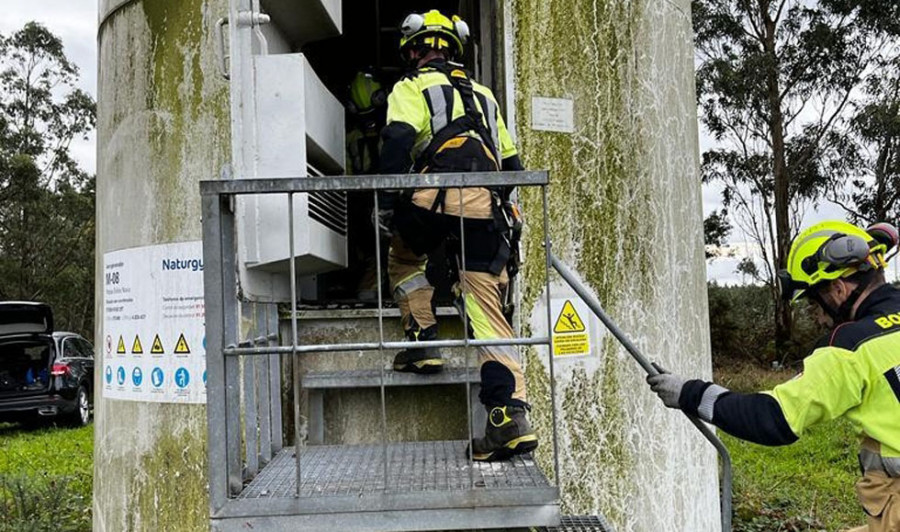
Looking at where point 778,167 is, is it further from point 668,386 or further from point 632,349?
point 632,349

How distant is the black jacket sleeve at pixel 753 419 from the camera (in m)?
3.15

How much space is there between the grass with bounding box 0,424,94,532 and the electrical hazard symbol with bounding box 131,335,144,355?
2.43m

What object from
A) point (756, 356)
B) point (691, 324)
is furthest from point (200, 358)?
point (756, 356)

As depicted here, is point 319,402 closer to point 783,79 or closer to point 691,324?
point 691,324

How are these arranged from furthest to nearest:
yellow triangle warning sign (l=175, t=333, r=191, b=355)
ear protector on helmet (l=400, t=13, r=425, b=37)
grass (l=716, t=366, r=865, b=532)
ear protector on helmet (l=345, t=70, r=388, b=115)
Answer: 1. grass (l=716, t=366, r=865, b=532)
2. ear protector on helmet (l=345, t=70, r=388, b=115)
3. yellow triangle warning sign (l=175, t=333, r=191, b=355)
4. ear protector on helmet (l=400, t=13, r=425, b=37)

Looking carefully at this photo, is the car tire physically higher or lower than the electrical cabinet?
lower

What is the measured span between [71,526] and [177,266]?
3.27 m

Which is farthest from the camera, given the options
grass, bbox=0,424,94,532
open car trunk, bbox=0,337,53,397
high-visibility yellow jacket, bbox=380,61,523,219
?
open car trunk, bbox=0,337,53,397

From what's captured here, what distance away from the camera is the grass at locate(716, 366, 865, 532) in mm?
7230

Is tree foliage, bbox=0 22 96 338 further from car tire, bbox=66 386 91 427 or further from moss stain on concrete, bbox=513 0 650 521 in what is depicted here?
moss stain on concrete, bbox=513 0 650 521

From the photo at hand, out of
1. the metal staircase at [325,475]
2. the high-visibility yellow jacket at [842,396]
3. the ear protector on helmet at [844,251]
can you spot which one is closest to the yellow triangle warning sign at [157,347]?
the metal staircase at [325,475]

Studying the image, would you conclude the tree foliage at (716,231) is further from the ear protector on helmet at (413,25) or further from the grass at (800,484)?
the ear protector on helmet at (413,25)

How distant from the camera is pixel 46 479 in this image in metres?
8.83

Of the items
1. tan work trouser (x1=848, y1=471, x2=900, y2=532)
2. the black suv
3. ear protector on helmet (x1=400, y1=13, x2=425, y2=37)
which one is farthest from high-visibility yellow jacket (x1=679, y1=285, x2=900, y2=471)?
the black suv
